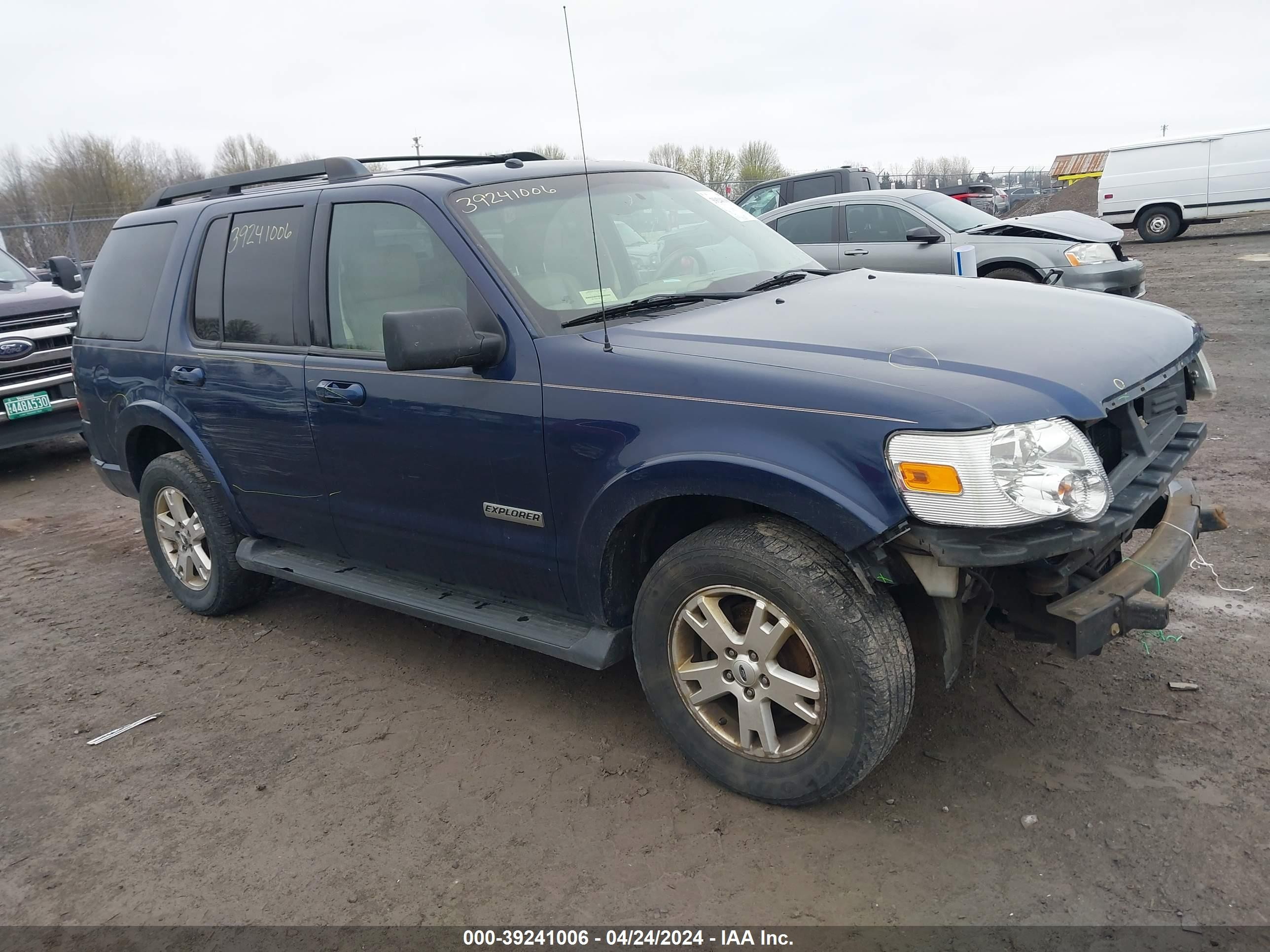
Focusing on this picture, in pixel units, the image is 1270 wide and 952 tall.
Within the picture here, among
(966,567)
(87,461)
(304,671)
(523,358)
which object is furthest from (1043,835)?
(87,461)

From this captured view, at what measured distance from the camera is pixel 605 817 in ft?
10.2

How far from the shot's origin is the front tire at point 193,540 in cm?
473

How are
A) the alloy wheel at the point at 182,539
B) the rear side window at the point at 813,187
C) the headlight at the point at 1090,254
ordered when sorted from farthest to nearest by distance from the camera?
1. the rear side window at the point at 813,187
2. the headlight at the point at 1090,254
3. the alloy wheel at the point at 182,539

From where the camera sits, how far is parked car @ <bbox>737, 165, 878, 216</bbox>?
555 inches

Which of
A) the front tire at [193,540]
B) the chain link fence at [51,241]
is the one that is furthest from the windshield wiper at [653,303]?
the chain link fence at [51,241]

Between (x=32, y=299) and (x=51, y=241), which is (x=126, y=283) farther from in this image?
(x=51, y=241)

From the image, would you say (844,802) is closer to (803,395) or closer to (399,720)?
(803,395)

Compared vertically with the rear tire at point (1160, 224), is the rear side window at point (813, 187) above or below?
above

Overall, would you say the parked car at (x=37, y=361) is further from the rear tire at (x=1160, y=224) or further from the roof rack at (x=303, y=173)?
the rear tire at (x=1160, y=224)

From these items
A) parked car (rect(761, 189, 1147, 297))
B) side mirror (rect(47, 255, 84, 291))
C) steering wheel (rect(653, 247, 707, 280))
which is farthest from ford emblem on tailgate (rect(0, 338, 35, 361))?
parked car (rect(761, 189, 1147, 297))

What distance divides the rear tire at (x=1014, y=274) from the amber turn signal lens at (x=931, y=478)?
815 centimetres

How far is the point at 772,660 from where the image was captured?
2924 millimetres

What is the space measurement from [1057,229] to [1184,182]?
11743mm

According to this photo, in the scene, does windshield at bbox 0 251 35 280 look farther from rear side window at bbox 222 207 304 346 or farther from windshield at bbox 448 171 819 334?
windshield at bbox 448 171 819 334
